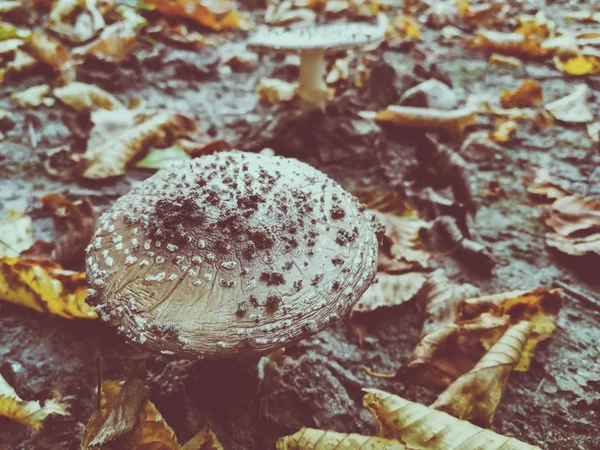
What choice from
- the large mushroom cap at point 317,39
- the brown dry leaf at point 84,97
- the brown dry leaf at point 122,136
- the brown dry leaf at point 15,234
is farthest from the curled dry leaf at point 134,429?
the brown dry leaf at point 84,97

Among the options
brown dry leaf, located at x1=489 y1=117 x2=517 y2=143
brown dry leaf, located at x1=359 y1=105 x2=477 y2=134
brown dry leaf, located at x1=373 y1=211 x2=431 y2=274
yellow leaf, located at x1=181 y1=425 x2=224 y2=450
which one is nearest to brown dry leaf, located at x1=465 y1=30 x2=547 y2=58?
brown dry leaf, located at x1=489 y1=117 x2=517 y2=143

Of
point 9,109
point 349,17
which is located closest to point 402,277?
point 9,109

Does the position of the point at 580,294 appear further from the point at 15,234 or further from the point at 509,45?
the point at 509,45

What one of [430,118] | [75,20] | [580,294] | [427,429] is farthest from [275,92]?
[427,429]

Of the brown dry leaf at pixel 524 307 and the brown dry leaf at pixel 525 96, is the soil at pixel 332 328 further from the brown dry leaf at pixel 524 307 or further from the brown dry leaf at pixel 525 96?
the brown dry leaf at pixel 525 96

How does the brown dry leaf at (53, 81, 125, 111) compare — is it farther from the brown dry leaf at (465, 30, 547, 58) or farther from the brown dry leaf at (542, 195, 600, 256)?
the brown dry leaf at (465, 30, 547, 58)

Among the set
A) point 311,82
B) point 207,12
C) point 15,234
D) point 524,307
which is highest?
point 207,12
